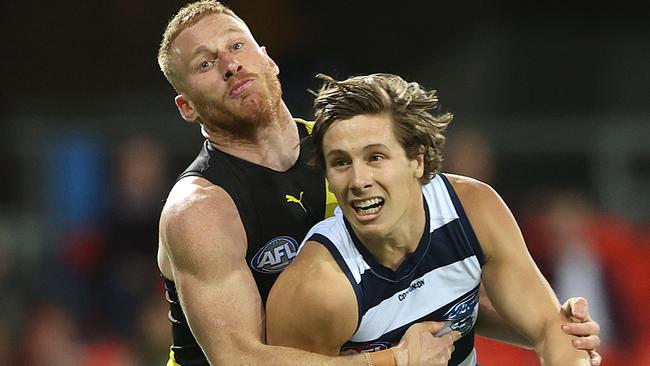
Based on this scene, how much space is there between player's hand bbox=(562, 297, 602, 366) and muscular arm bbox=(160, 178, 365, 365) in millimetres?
991

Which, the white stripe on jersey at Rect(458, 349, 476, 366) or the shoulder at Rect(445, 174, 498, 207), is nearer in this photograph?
the shoulder at Rect(445, 174, 498, 207)

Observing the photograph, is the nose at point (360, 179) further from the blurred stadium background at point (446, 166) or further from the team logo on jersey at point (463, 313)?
the blurred stadium background at point (446, 166)

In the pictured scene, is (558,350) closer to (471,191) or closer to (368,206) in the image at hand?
(471,191)

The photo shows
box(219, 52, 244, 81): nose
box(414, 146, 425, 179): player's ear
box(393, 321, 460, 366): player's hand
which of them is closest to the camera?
box(393, 321, 460, 366): player's hand

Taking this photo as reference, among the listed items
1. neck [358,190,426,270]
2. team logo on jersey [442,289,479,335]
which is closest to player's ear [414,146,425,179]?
neck [358,190,426,270]

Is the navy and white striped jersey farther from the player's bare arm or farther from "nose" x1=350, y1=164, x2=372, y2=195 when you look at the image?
"nose" x1=350, y1=164, x2=372, y2=195

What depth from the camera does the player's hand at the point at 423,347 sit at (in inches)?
153

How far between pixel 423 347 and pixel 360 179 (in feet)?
1.94

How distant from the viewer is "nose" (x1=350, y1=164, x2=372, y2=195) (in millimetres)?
3807

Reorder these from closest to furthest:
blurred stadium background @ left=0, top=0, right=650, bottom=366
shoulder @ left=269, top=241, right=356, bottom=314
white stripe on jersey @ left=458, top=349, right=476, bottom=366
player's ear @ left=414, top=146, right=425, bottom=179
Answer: shoulder @ left=269, top=241, right=356, bottom=314
player's ear @ left=414, top=146, right=425, bottom=179
white stripe on jersey @ left=458, top=349, right=476, bottom=366
blurred stadium background @ left=0, top=0, right=650, bottom=366

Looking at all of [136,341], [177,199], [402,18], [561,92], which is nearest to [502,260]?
[177,199]

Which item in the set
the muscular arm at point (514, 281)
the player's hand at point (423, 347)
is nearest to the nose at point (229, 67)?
the muscular arm at point (514, 281)

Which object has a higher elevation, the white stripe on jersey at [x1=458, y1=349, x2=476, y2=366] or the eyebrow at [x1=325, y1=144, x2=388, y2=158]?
the eyebrow at [x1=325, y1=144, x2=388, y2=158]

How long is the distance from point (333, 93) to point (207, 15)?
2.91 ft
